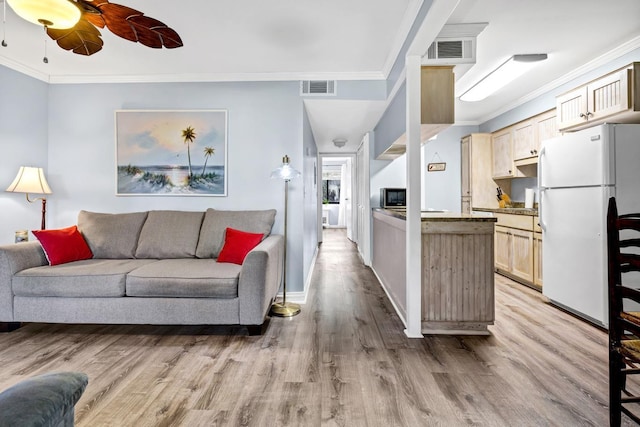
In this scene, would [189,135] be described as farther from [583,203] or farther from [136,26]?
[583,203]

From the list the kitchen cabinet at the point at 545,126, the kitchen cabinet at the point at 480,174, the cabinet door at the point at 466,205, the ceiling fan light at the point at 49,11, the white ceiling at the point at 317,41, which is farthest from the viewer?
the cabinet door at the point at 466,205

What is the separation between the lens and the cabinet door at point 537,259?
146 inches

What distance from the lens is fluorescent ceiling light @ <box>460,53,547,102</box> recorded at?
329cm

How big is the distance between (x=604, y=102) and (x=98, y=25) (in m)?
3.97

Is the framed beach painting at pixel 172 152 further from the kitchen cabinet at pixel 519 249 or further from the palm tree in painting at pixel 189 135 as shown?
the kitchen cabinet at pixel 519 249

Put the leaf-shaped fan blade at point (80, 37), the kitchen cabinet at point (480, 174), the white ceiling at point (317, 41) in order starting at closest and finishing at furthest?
the leaf-shaped fan blade at point (80, 37)
the white ceiling at point (317, 41)
the kitchen cabinet at point (480, 174)

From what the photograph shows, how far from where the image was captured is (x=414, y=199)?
2611 millimetres

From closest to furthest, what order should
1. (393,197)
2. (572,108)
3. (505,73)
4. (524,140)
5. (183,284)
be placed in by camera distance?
(183,284) → (572,108) → (505,73) → (524,140) → (393,197)

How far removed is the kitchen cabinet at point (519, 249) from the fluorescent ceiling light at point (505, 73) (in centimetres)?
156

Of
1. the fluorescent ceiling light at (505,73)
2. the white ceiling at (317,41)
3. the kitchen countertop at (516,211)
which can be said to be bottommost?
the kitchen countertop at (516,211)

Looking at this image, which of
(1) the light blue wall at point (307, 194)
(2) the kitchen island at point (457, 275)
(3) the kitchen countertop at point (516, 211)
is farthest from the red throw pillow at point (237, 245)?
(3) the kitchen countertop at point (516, 211)

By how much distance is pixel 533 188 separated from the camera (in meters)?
4.66

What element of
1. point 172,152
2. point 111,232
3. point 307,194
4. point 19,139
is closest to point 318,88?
point 307,194

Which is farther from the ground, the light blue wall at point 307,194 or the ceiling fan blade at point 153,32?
the ceiling fan blade at point 153,32
